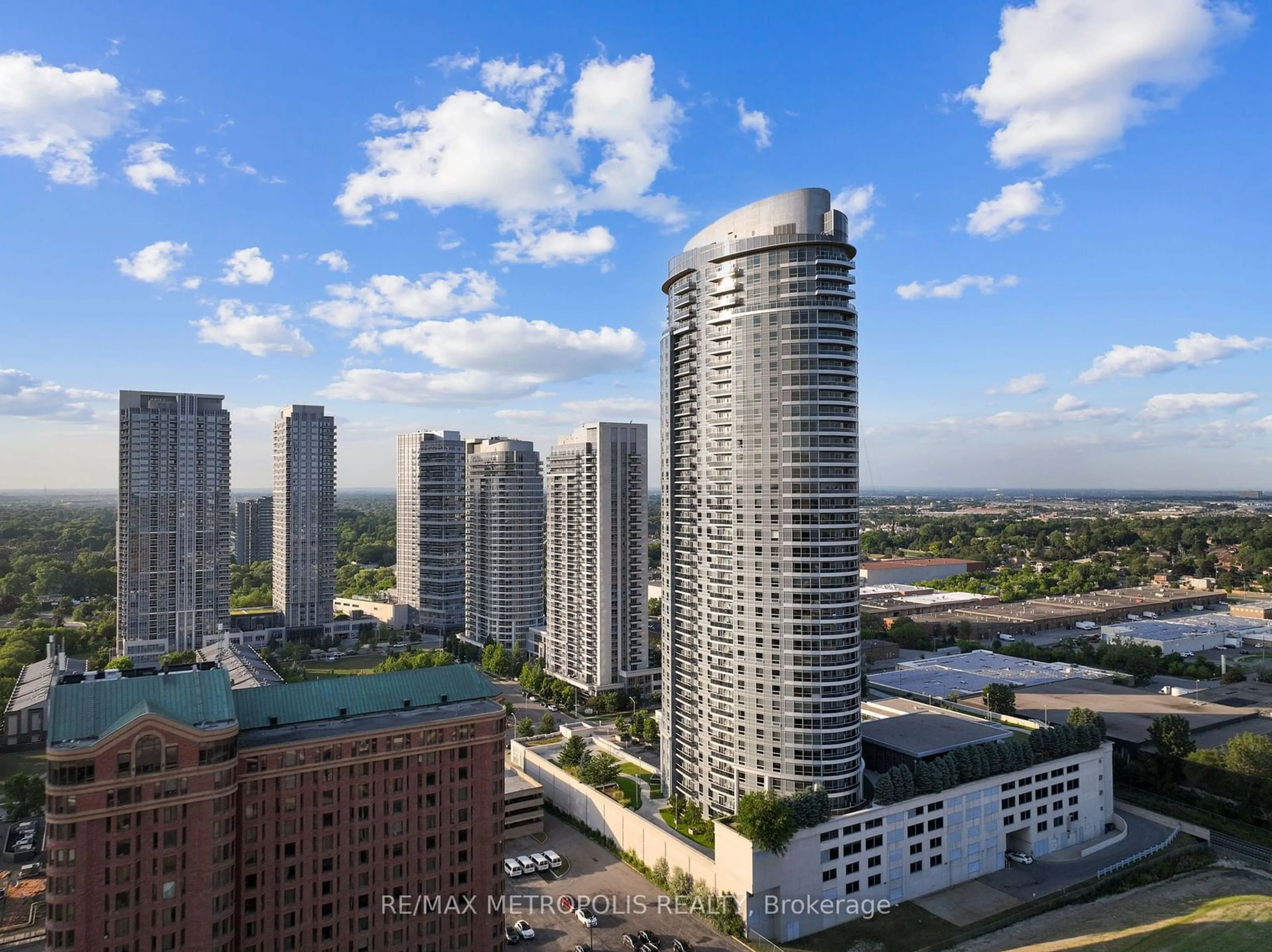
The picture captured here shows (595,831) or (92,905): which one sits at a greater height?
(92,905)

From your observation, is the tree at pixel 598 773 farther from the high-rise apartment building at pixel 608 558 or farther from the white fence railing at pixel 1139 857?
the white fence railing at pixel 1139 857

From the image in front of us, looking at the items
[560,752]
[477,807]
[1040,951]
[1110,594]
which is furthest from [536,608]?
[1110,594]

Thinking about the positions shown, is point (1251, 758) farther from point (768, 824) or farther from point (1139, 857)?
point (768, 824)

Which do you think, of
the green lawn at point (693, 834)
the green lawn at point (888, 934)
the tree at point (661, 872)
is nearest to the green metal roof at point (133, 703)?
the tree at point (661, 872)

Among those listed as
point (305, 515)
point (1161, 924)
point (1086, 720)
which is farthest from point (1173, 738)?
point (305, 515)

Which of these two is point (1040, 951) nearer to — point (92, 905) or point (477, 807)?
point (477, 807)
